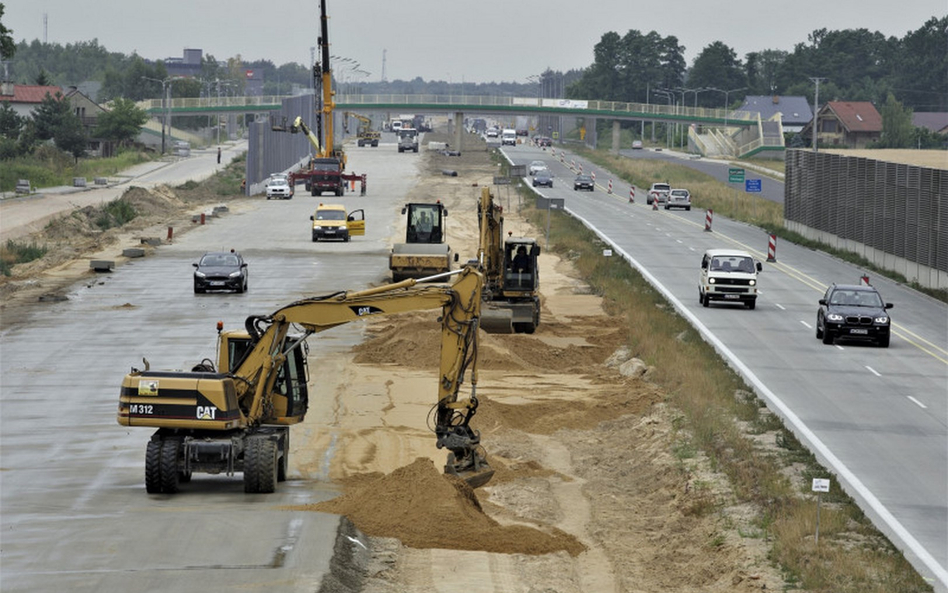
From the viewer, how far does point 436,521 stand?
2195 cm

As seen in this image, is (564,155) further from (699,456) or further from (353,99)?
(699,456)

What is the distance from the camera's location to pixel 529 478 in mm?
27328

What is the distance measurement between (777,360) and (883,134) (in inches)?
6224

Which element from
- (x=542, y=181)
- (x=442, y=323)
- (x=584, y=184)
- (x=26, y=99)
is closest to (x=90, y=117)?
(x=26, y=99)

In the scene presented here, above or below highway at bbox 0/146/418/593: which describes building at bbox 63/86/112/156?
above

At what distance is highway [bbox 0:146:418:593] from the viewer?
19.2 m

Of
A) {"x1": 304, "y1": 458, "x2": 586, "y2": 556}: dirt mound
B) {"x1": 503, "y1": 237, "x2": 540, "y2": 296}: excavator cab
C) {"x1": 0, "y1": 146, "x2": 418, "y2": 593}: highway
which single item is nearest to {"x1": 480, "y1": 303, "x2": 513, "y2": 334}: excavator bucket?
{"x1": 503, "y1": 237, "x2": 540, "y2": 296}: excavator cab

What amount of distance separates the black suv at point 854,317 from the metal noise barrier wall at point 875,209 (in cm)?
1547

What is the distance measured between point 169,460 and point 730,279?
105 ft

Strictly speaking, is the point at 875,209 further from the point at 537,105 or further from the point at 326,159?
the point at 537,105

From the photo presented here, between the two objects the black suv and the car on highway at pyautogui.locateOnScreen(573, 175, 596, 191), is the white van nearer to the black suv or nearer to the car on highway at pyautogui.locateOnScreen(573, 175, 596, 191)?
the black suv

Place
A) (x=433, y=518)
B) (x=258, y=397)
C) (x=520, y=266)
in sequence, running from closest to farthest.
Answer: (x=433, y=518), (x=258, y=397), (x=520, y=266)

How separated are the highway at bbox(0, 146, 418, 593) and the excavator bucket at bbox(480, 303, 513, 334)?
4071 mm

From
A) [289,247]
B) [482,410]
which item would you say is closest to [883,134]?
[289,247]
